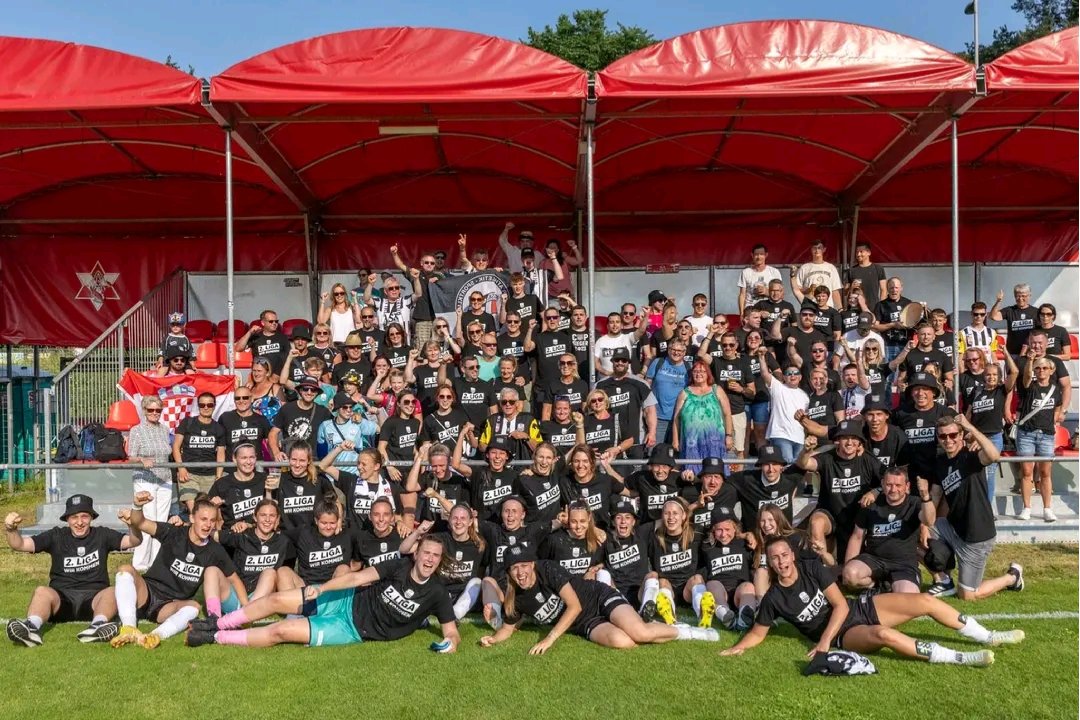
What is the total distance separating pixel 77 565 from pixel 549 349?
5264 millimetres

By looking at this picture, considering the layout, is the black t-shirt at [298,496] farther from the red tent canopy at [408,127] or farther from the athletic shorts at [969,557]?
the athletic shorts at [969,557]

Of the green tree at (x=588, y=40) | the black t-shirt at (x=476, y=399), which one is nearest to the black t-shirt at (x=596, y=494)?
the black t-shirt at (x=476, y=399)

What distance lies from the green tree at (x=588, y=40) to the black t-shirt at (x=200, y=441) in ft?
115

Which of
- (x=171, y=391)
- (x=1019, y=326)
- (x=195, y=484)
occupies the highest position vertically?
(x=1019, y=326)

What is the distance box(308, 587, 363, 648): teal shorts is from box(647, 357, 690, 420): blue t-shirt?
13.7 feet

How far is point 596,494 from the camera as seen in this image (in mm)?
8273

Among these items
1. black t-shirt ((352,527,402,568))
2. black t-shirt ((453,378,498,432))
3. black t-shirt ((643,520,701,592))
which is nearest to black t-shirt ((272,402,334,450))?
black t-shirt ((453,378,498,432))

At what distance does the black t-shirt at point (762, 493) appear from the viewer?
834 cm

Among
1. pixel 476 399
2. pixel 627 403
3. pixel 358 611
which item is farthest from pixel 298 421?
pixel 627 403

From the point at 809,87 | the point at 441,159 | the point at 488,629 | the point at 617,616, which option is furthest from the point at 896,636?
the point at 441,159

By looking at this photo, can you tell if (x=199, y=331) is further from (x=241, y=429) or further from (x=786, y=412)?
(x=786, y=412)

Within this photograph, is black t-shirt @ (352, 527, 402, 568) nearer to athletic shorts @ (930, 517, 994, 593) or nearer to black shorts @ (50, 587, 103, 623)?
black shorts @ (50, 587, 103, 623)

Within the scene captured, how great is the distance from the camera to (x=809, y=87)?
930 cm

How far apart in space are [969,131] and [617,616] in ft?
29.3
